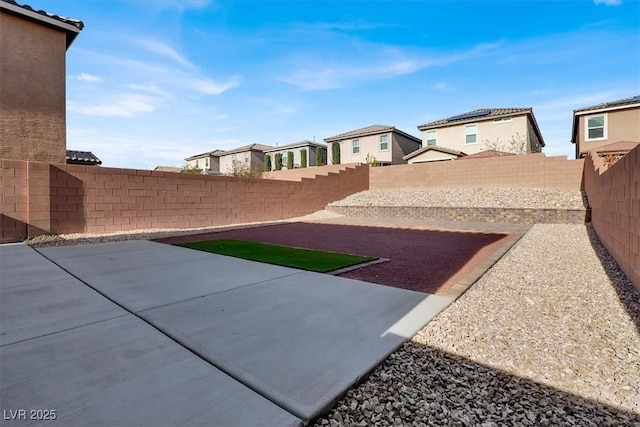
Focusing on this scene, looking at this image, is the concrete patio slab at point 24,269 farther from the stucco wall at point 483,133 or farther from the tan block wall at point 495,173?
the stucco wall at point 483,133

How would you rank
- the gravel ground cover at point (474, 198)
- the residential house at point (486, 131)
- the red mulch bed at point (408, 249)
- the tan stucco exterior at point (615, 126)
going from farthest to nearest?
the residential house at point (486, 131)
the tan stucco exterior at point (615, 126)
the gravel ground cover at point (474, 198)
the red mulch bed at point (408, 249)

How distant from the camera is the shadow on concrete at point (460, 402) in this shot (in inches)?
74.9

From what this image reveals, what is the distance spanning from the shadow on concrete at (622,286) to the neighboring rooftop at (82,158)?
23.1m

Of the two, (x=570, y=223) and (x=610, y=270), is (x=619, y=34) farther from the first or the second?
(x=610, y=270)

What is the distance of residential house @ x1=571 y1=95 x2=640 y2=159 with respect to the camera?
19047 millimetres

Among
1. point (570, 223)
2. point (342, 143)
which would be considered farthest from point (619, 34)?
point (342, 143)

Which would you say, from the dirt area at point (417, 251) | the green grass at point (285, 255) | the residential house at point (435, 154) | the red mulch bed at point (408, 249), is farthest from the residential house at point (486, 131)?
the green grass at point (285, 255)

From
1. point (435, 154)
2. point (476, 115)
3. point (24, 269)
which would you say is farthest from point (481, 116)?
point (24, 269)

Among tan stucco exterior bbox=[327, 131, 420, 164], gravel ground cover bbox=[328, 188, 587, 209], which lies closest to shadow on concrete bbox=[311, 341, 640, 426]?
gravel ground cover bbox=[328, 188, 587, 209]

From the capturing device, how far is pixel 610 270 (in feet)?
17.2

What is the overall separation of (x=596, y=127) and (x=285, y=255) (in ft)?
77.3

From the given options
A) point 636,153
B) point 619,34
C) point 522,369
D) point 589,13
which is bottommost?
point 522,369

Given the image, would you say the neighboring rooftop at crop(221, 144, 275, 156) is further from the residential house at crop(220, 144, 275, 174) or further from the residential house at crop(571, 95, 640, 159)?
the residential house at crop(571, 95, 640, 159)

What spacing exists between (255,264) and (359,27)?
1228 centimetres
